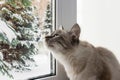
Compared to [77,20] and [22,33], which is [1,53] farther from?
[77,20]

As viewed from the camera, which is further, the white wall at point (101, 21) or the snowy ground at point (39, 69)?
the white wall at point (101, 21)

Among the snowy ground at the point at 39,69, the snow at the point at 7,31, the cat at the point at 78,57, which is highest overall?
the snow at the point at 7,31

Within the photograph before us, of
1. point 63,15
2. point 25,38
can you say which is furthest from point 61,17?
point 25,38

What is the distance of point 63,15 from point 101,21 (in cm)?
22

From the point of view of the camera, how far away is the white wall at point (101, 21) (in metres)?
1.33

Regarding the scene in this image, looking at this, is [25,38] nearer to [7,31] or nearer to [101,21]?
[7,31]

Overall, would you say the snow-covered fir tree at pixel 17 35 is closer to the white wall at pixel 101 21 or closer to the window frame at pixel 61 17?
the window frame at pixel 61 17

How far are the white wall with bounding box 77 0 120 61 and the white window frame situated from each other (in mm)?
87

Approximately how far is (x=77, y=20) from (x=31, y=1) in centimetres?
34

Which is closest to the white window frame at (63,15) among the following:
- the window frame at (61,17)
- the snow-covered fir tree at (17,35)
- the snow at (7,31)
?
the window frame at (61,17)

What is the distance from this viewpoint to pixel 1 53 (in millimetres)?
1088

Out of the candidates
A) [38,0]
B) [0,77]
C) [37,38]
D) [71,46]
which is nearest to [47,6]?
[38,0]

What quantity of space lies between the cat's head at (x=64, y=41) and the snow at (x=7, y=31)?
0.52ft

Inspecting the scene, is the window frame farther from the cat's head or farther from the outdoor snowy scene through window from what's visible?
the cat's head
